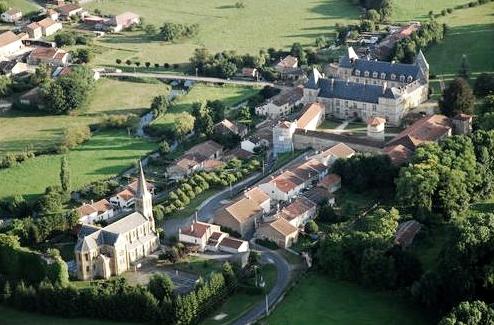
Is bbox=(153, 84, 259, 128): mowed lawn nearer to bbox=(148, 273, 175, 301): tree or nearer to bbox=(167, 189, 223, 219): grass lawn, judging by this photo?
bbox=(167, 189, 223, 219): grass lawn

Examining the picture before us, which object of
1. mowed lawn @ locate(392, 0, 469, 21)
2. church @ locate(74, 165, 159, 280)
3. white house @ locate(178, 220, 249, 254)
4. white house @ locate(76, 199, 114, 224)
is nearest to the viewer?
church @ locate(74, 165, 159, 280)

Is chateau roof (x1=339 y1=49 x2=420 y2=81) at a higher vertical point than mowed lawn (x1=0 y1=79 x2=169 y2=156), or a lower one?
higher

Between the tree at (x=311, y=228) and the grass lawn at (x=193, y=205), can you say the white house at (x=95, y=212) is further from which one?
the tree at (x=311, y=228)

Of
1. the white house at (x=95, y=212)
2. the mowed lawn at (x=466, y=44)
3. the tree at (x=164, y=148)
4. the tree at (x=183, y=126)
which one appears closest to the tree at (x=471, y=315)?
the white house at (x=95, y=212)

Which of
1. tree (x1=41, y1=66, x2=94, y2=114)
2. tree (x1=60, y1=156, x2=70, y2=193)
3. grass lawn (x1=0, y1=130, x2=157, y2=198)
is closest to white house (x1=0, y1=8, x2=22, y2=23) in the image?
tree (x1=41, y1=66, x2=94, y2=114)

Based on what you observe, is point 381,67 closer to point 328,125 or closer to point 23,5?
point 328,125

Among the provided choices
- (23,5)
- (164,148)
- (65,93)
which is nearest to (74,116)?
(65,93)

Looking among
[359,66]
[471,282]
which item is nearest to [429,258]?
[471,282]
